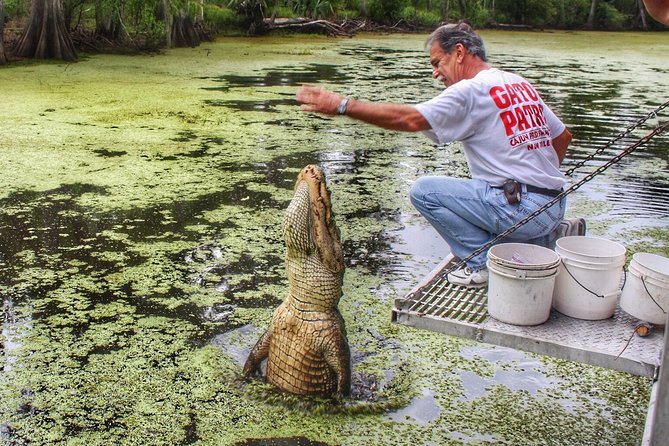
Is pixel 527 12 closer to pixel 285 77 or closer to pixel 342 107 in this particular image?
pixel 285 77

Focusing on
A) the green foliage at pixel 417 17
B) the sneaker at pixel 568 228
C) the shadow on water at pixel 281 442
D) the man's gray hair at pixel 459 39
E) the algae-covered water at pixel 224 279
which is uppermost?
the green foliage at pixel 417 17

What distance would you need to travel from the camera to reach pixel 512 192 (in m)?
2.18

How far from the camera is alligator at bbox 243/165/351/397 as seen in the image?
6.95 ft

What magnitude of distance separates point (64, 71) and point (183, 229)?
22.4 ft

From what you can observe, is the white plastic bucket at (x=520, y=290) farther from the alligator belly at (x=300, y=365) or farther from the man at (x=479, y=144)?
the alligator belly at (x=300, y=365)

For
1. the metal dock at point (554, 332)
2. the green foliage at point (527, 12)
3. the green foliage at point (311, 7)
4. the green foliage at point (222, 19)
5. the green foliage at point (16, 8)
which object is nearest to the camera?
the metal dock at point (554, 332)

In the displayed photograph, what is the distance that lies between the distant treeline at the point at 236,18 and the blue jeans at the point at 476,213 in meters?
9.44

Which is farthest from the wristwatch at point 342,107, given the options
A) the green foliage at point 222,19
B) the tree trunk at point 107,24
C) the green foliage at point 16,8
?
the green foliage at point 222,19

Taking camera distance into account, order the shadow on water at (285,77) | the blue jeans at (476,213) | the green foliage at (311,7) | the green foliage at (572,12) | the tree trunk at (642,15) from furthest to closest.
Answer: the green foliage at (572,12), the tree trunk at (642,15), the green foliage at (311,7), the shadow on water at (285,77), the blue jeans at (476,213)

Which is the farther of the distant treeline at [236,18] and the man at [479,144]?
the distant treeline at [236,18]

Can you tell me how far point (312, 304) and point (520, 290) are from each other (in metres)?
0.66

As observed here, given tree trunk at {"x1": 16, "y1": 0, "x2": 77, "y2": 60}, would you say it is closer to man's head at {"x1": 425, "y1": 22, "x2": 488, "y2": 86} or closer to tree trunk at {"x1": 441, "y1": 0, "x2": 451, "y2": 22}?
man's head at {"x1": 425, "y1": 22, "x2": 488, "y2": 86}

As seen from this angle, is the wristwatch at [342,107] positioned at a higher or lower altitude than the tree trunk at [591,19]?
lower

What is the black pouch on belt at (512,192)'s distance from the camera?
2181mm
